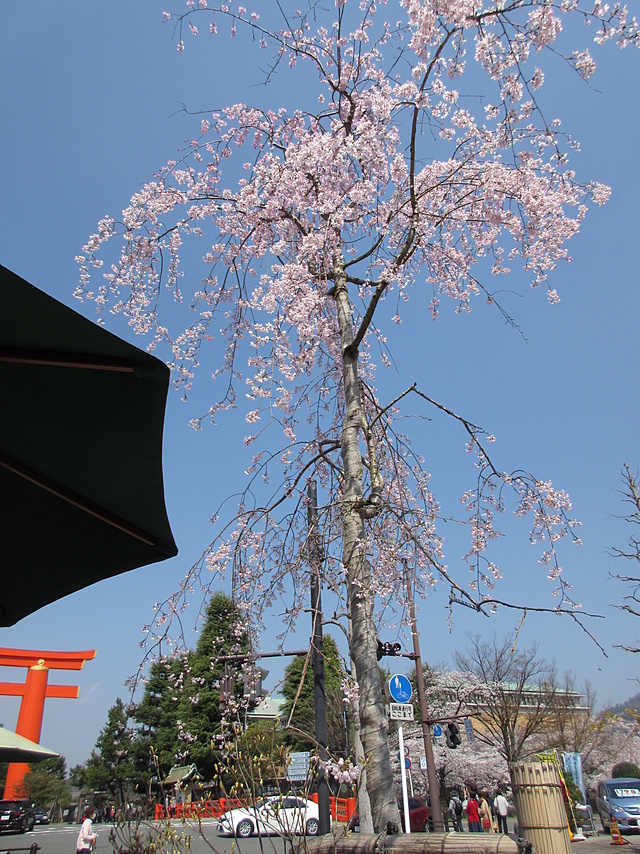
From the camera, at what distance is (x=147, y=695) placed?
3247cm

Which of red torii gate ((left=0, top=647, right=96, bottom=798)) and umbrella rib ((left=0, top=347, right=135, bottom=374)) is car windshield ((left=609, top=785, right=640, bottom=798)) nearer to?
umbrella rib ((left=0, top=347, right=135, bottom=374))

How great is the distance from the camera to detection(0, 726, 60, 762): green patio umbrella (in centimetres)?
904

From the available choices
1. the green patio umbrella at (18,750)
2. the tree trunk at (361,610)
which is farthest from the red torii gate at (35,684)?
the tree trunk at (361,610)

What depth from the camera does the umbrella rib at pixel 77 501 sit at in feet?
6.79

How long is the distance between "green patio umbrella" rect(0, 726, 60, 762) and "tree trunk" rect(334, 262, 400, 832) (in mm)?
8102

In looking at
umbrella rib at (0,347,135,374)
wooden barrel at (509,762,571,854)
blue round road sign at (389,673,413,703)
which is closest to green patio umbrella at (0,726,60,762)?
blue round road sign at (389,673,413,703)

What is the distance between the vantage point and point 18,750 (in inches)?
359

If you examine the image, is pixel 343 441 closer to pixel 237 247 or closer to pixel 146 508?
pixel 146 508

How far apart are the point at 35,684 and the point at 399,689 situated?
95.7 ft

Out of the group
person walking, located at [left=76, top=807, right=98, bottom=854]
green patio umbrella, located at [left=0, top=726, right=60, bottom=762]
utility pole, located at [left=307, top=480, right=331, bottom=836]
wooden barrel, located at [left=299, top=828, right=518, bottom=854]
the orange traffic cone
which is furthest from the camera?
the orange traffic cone

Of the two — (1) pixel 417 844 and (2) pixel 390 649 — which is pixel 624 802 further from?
(1) pixel 417 844

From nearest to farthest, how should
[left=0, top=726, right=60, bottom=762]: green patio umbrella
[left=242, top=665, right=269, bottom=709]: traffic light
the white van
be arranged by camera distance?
[left=242, top=665, right=269, bottom=709]: traffic light
[left=0, top=726, right=60, bottom=762]: green patio umbrella
the white van

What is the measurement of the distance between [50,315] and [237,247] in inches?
197

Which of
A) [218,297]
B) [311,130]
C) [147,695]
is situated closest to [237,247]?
[218,297]
